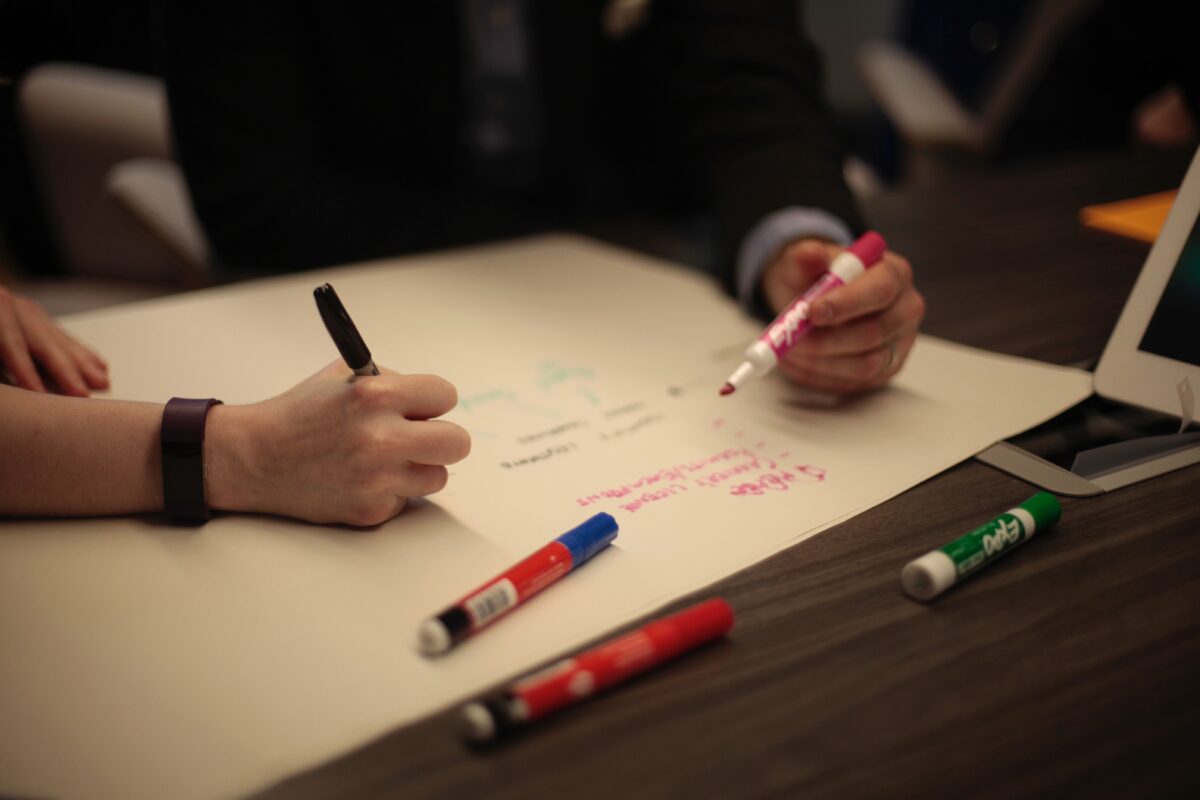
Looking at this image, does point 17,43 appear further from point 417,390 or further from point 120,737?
point 120,737

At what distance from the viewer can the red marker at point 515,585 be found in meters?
0.44

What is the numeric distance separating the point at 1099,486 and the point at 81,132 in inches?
A: 63.0

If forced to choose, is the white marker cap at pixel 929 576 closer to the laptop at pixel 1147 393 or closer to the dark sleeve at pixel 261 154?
the laptop at pixel 1147 393

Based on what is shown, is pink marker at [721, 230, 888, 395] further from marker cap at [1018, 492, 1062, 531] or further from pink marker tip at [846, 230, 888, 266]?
marker cap at [1018, 492, 1062, 531]

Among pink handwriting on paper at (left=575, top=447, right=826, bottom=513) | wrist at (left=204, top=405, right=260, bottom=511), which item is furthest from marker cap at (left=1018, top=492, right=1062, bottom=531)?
wrist at (left=204, top=405, right=260, bottom=511)

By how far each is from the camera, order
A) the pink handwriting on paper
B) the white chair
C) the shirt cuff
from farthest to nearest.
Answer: the white chair
the shirt cuff
the pink handwriting on paper

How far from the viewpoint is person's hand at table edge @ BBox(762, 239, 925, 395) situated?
67cm

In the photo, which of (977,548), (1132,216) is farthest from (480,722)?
(1132,216)

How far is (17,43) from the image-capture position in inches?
46.9

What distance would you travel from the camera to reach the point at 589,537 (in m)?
0.51

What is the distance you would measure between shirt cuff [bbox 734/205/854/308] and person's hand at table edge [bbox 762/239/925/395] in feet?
0.39

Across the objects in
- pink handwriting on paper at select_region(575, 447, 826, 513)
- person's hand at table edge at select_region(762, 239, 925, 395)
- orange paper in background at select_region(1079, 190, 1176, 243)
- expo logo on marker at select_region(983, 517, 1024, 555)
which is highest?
orange paper in background at select_region(1079, 190, 1176, 243)

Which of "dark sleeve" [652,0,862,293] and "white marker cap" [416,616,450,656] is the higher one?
"dark sleeve" [652,0,862,293]

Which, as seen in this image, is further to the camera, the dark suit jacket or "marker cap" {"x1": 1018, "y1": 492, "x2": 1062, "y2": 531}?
the dark suit jacket
